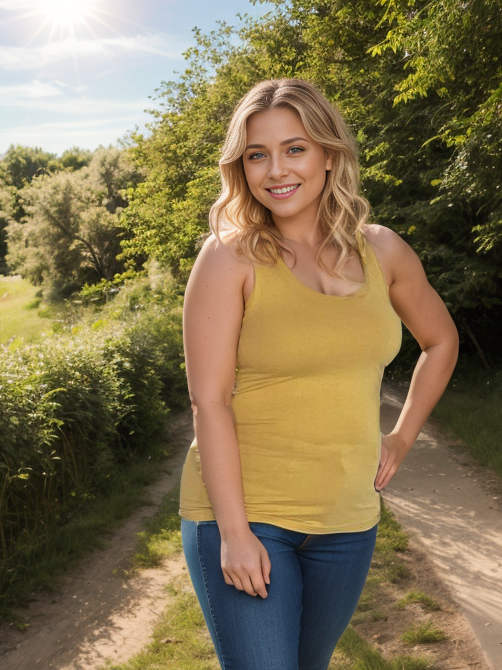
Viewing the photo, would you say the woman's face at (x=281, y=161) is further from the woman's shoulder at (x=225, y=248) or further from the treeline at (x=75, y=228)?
the treeline at (x=75, y=228)

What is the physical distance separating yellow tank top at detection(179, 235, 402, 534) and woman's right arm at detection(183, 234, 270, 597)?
5 centimetres

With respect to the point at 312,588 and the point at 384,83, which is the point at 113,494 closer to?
the point at 312,588

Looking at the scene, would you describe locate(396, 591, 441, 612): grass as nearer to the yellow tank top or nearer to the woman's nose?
the yellow tank top

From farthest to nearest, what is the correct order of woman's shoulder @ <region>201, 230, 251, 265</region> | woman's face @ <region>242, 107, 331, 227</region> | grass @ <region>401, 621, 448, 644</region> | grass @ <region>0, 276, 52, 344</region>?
grass @ <region>0, 276, 52, 344</region>, grass @ <region>401, 621, 448, 644</region>, woman's face @ <region>242, 107, 331, 227</region>, woman's shoulder @ <region>201, 230, 251, 265</region>

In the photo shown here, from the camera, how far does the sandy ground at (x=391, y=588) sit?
4.26m

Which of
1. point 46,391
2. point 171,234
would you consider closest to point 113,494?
point 46,391

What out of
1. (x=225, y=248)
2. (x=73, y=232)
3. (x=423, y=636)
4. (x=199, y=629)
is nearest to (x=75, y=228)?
(x=73, y=232)

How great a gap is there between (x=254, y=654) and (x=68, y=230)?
126 ft

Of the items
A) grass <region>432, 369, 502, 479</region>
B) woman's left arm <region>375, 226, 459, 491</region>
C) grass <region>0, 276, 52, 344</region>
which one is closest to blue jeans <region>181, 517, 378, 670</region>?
woman's left arm <region>375, 226, 459, 491</region>

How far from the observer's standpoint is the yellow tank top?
166 cm

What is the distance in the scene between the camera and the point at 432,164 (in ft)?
33.1

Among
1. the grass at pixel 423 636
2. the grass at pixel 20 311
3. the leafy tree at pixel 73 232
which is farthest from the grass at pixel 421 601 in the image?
the leafy tree at pixel 73 232

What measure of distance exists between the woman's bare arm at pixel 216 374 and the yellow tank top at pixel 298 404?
0.16 feet

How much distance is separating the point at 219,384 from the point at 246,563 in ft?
1.29
